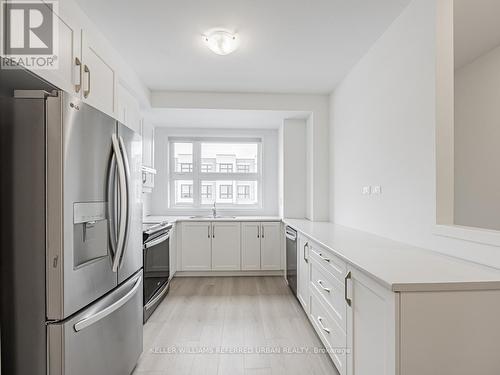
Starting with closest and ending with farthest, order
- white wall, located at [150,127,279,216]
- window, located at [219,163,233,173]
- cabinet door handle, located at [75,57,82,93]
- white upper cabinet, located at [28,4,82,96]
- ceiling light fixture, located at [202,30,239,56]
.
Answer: white upper cabinet, located at [28,4,82,96]
cabinet door handle, located at [75,57,82,93]
ceiling light fixture, located at [202,30,239,56]
white wall, located at [150,127,279,216]
window, located at [219,163,233,173]

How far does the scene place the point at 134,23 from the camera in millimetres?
2291

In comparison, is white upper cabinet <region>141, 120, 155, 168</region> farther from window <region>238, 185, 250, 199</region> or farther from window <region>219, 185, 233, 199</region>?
window <region>238, 185, 250, 199</region>

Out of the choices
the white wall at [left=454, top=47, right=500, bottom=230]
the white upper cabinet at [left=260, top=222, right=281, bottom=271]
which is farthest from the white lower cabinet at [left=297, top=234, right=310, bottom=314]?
the white wall at [left=454, top=47, right=500, bottom=230]

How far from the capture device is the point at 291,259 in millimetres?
3545

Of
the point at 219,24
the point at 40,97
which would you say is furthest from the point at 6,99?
the point at 219,24

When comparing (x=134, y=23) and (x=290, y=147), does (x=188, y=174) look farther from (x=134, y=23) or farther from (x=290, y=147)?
(x=134, y=23)

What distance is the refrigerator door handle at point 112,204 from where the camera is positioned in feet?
5.24

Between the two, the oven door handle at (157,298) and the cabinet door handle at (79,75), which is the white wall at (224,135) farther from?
the cabinet door handle at (79,75)

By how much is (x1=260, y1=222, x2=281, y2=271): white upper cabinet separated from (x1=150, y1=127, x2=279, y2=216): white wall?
77 centimetres

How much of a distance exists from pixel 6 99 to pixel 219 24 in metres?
1.61

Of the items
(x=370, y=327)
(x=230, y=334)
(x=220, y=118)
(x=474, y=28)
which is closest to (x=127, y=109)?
(x=220, y=118)

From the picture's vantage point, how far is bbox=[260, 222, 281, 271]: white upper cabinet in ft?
14.1

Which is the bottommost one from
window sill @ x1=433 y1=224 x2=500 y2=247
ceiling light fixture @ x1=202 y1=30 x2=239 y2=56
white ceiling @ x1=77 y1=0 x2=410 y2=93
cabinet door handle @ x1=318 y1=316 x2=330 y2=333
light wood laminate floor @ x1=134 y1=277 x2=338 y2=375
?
light wood laminate floor @ x1=134 y1=277 x2=338 y2=375

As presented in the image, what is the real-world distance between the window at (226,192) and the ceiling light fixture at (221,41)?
280 centimetres
